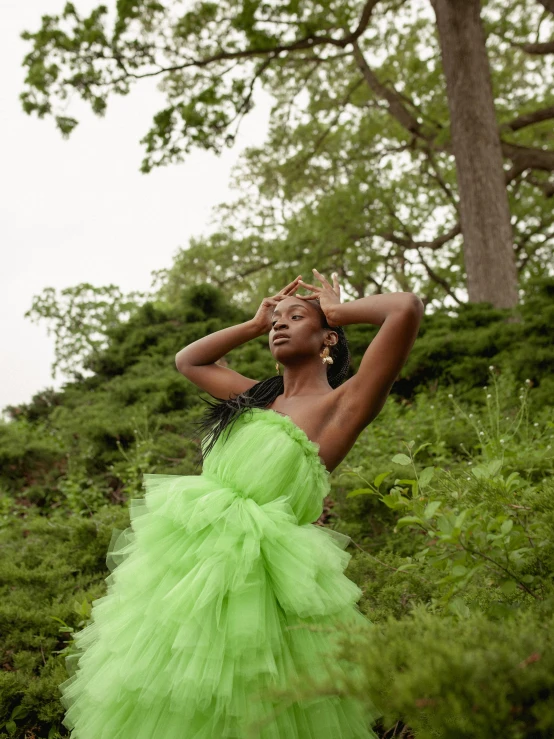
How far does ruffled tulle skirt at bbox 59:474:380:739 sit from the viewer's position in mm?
1917

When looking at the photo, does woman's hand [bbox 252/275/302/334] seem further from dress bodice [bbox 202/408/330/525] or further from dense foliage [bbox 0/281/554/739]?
dense foliage [bbox 0/281/554/739]

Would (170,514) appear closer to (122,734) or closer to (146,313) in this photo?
(122,734)

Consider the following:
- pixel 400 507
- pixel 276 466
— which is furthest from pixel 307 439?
pixel 400 507

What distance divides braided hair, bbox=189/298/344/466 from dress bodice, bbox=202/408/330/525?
6.6 inches

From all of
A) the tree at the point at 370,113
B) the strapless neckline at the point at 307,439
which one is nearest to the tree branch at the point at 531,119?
the tree at the point at 370,113

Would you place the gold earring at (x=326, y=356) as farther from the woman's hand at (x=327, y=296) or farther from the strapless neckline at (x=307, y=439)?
the strapless neckline at (x=307, y=439)

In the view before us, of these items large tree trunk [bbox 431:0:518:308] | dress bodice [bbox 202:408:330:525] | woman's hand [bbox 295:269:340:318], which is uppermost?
large tree trunk [bbox 431:0:518:308]

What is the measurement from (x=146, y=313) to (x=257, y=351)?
2426 millimetres

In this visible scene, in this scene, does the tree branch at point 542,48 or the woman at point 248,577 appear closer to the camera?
the woman at point 248,577

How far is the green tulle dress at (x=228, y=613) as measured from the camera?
192 centimetres

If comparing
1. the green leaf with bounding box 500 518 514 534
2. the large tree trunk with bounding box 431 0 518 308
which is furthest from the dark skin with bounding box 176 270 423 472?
the large tree trunk with bounding box 431 0 518 308

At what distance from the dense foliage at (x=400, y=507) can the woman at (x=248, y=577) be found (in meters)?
0.22

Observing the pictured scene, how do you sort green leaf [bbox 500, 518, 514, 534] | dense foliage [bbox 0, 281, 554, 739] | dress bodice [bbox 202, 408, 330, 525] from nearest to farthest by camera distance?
dense foliage [bbox 0, 281, 554, 739] → green leaf [bbox 500, 518, 514, 534] → dress bodice [bbox 202, 408, 330, 525]

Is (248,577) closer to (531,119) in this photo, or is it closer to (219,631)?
(219,631)
